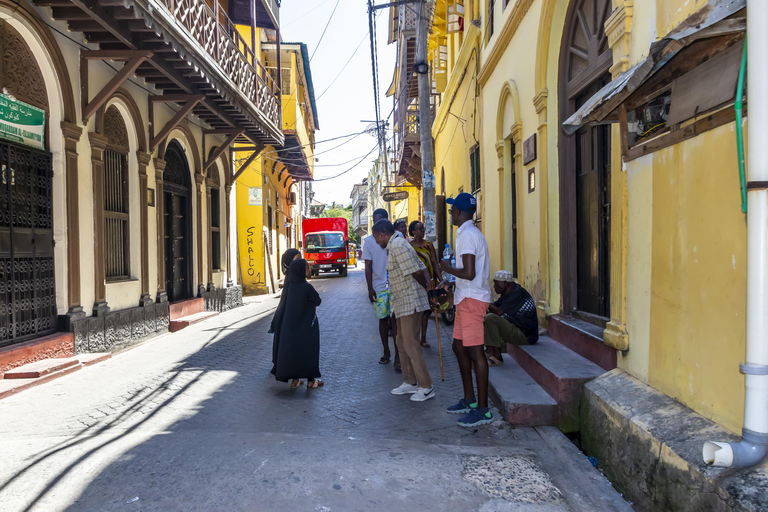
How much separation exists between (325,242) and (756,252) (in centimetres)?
2688

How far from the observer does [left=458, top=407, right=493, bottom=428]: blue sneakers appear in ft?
15.0

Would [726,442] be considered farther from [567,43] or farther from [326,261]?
[326,261]

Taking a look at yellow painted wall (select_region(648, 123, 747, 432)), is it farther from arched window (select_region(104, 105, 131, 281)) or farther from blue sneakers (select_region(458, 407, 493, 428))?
arched window (select_region(104, 105, 131, 281))

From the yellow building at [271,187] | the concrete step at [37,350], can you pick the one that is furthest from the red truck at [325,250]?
the concrete step at [37,350]

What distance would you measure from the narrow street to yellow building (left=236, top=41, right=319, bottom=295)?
32.5 feet

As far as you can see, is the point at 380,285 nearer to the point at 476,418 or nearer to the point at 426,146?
the point at 476,418

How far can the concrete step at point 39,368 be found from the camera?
6.14 meters

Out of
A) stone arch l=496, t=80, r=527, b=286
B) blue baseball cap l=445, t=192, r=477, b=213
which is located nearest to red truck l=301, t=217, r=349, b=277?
stone arch l=496, t=80, r=527, b=286

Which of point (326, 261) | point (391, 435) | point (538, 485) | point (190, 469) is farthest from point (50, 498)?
point (326, 261)

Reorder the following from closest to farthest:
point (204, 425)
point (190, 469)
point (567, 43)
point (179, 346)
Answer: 1. point (190, 469)
2. point (204, 425)
3. point (567, 43)
4. point (179, 346)

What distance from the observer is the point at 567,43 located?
20.8 feet

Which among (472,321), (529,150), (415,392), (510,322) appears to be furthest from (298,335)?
(529,150)

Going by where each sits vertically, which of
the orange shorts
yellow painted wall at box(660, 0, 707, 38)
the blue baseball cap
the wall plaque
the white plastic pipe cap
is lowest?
the white plastic pipe cap

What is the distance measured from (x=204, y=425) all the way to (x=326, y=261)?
24039 millimetres
